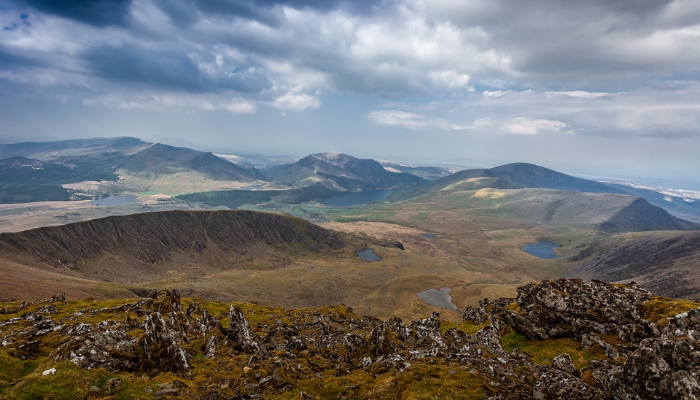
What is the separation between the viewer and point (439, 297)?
144 metres

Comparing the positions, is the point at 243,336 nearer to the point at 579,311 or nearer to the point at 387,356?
the point at 387,356

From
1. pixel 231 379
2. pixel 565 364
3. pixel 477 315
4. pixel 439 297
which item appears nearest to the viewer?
pixel 231 379

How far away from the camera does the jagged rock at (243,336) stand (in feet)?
110

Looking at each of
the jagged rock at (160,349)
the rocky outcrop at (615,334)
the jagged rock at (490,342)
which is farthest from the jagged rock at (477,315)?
the jagged rock at (160,349)

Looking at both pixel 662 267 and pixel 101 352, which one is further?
Result: pixel 662 267

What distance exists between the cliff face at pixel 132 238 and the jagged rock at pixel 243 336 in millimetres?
137710

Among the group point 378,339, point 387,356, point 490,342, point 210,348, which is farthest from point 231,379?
point 490,342

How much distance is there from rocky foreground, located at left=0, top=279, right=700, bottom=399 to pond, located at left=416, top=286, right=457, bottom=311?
9589 cm

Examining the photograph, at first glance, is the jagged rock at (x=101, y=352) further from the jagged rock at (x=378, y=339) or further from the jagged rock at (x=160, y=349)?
the jagged rock at (x=378, y=339)

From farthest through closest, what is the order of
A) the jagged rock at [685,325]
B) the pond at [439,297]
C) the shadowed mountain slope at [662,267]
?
the pond at [439,297]
the shadowed mountain slope at [662,267]
the jagged rock at [685,325]

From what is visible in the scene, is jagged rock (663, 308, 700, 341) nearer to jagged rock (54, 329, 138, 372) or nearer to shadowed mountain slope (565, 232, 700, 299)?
jagged rock (54, 329, 138, 372)

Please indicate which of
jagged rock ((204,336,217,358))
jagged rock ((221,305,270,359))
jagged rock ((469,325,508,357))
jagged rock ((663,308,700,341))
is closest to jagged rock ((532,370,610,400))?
jagged rock ((469,325,508,357))

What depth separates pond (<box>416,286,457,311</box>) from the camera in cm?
13462

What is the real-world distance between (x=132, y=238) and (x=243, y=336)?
531 ft
